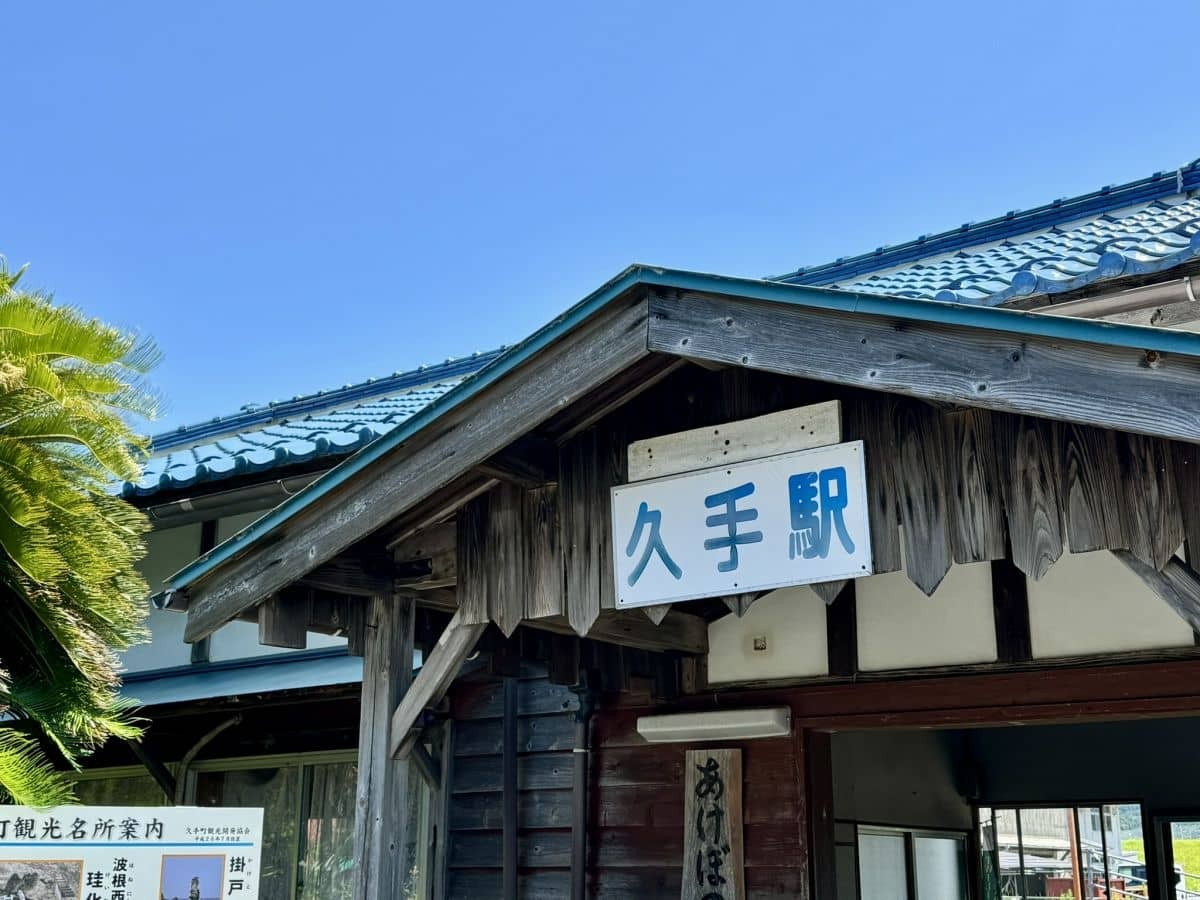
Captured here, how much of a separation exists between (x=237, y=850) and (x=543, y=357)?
7.31 feet

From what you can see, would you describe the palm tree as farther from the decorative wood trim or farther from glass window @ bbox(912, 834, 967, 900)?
glass window @ bbox(912, 834, 967, 900)

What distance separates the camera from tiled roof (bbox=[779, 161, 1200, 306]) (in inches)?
239

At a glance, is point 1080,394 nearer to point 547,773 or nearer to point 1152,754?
point 547,773

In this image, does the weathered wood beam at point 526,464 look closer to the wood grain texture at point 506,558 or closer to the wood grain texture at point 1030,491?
the wood grain texture at point 506,558

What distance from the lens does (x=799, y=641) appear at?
21.8 ft

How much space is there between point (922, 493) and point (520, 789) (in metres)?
4.25

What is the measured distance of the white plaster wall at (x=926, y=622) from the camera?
20.0 ft

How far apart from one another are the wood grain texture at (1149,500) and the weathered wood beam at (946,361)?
0.44 meters

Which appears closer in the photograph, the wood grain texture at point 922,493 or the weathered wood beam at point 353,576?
the wood grain texture at point 922,493

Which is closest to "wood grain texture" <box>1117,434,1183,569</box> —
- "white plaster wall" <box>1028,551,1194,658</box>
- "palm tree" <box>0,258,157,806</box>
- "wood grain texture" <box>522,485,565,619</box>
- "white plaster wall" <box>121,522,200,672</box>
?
"white plaster wall" <box>1028,551,1194,658</box>

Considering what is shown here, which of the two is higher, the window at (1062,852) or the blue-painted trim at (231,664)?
the blue-painted trim at (231,664)

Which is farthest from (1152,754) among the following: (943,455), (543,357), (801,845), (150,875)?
(150,875)

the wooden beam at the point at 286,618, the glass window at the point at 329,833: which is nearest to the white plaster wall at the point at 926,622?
the wooden beam at the point at 286,618

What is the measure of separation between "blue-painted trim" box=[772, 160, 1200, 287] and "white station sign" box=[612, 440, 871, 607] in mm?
3896
